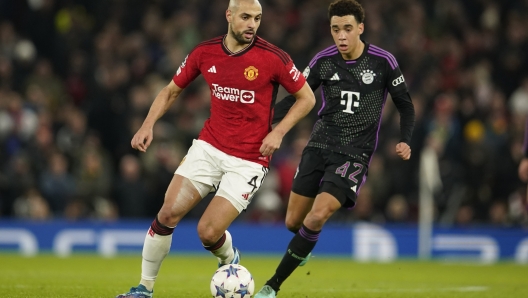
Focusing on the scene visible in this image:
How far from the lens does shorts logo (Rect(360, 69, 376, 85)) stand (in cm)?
886

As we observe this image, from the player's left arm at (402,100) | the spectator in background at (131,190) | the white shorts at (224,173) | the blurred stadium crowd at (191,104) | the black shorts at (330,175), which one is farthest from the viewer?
the blurred stadium crowd at (191,104)

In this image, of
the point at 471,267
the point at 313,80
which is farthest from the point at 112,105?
the point at 313,80

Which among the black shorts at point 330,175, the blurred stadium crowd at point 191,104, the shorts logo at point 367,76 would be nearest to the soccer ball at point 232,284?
the black shorts at point 330,175

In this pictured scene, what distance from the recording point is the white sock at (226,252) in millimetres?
8433

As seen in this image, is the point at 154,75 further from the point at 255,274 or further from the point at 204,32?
the point at 255,274

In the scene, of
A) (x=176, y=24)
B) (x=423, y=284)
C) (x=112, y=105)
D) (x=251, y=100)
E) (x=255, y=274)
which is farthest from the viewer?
(x=176, y=24)

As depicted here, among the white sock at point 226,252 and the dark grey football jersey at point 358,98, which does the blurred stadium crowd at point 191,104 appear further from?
the white sock at point 226,252

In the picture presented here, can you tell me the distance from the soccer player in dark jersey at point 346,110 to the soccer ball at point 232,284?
2.95 ft

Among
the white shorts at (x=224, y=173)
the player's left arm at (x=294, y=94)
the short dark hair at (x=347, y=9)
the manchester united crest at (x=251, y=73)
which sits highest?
the short dark hair at (x=347, y=9)

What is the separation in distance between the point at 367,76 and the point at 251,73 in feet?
4.80

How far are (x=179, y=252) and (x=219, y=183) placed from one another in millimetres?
8966

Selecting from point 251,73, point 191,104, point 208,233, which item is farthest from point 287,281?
point 191,104

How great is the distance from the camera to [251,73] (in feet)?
26.1

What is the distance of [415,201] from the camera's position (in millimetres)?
16812
